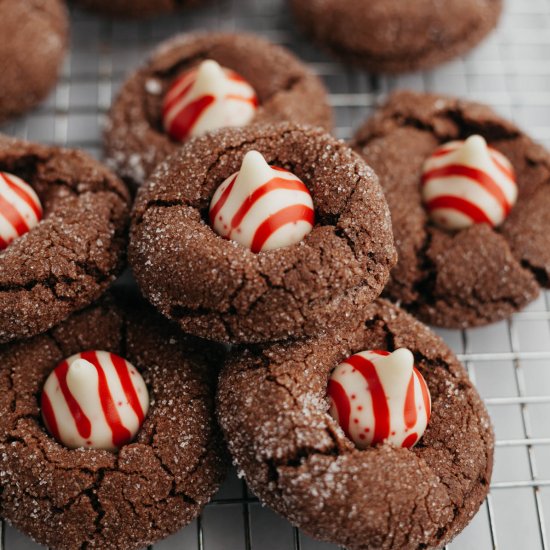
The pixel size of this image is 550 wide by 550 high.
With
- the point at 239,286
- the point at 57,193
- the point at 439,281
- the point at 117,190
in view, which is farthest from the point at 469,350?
the point at 57,193

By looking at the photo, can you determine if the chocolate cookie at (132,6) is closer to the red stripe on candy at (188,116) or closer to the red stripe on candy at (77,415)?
the red stripe on candy at (188,116)

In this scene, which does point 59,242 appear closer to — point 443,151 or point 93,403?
point 93,403

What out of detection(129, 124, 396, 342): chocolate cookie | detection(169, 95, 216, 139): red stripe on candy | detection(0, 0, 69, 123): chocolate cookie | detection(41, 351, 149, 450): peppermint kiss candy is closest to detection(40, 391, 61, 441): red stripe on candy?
detection(41, 351, 149, 450): peppermint kiss candy

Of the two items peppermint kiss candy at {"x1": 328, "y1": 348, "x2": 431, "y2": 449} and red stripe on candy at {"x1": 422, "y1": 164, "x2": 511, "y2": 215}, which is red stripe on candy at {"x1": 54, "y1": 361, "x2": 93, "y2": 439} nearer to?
peppermint kiss candy at {"x1": 328, "y1": 348, "x2": 431, "y2": 449}

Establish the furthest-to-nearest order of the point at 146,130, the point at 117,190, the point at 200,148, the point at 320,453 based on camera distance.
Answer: the point at 146,130 → the point at 117,190 → the point at 200,148 → the point at 320,453

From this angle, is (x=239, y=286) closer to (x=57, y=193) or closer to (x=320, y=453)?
(x=320, y=453)
